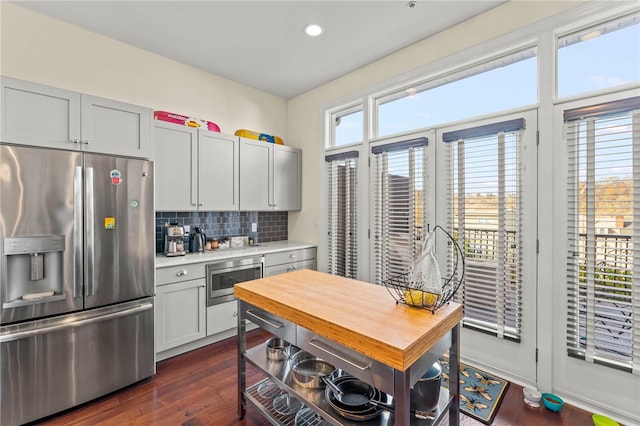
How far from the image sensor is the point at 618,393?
192cm

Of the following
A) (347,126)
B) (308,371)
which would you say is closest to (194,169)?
(347,126)

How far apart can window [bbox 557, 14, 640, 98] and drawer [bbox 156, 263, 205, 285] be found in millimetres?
3438

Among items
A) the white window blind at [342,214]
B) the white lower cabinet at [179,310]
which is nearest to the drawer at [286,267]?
the white window blind at [342,214]

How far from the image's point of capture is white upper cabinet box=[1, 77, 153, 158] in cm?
192

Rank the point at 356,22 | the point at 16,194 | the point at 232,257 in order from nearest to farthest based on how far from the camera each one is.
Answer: the point at 16,194
the point at 356,22
the point at 232,257

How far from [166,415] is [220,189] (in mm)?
2197

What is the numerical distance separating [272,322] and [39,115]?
217 centimetres

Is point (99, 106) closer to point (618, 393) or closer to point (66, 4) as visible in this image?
point (66, 4)

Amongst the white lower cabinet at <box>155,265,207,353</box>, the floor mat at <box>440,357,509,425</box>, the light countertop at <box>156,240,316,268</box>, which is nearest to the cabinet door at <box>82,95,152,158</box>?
the light countertop at <box>156,240,316,268</box>

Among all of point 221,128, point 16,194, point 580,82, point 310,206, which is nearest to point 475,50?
point 580,82

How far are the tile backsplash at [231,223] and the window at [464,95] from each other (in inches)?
78.5

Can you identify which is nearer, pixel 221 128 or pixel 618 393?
pixel 618 393

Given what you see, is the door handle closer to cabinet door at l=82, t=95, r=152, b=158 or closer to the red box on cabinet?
cabinet door at l=82, t=95, r=152, b=158

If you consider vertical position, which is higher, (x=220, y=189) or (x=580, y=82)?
(x=580, y=82)
